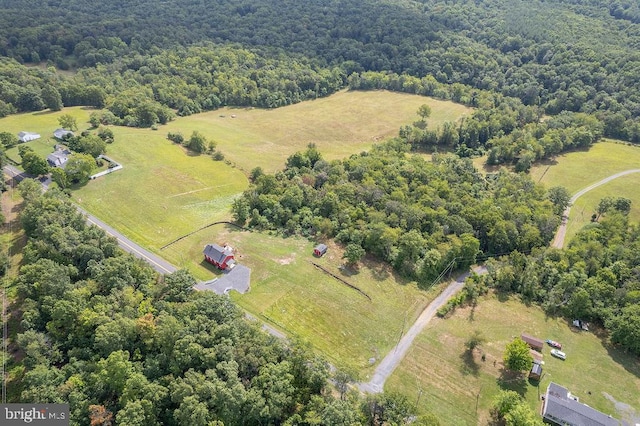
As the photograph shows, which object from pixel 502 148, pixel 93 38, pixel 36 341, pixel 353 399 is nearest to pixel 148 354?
pixel 36 341

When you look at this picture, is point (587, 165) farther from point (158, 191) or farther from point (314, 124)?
point (158, 191)

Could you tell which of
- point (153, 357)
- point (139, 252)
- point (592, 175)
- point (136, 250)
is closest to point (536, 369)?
point (153, 357)

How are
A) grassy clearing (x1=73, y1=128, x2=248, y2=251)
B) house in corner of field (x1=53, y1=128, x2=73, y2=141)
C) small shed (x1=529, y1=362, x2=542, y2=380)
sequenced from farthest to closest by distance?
house in corner of field (x1=53, y1=128, x2=73, y2=141), grassy clearing (x1=73, y1=128, x2=248, y2=251), small shed (x1=529, y1=362, x2=542, y2=380)

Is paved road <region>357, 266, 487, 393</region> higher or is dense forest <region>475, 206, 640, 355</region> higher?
dense forest <region>475, 206, 640, 355</region>

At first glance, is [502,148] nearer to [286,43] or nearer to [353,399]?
[353,399]

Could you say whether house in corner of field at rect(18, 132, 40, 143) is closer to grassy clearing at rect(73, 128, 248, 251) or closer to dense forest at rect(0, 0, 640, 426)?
dense forest at rect(0, 0, 640, 426)

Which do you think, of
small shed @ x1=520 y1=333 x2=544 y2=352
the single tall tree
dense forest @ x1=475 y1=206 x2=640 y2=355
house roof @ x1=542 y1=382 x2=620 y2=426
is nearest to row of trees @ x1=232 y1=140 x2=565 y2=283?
dense forest @ x1=475 y1=206 x2=640 y2=355

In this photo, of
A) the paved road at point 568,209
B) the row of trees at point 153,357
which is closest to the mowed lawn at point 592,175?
the paved road at point 568,209
